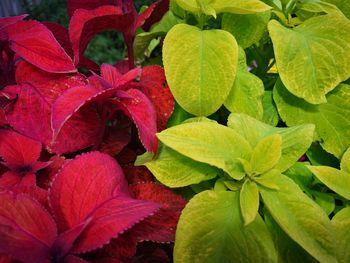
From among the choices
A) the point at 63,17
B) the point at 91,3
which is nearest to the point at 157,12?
the point at 91,3

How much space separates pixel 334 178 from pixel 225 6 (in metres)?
0.25

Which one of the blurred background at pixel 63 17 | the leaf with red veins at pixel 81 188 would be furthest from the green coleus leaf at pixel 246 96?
the blurred background at pixel 63 17

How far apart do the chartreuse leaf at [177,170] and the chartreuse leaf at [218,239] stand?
0.16ft

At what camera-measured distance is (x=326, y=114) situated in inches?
25.2

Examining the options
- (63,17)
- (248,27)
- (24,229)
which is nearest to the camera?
(24,229)

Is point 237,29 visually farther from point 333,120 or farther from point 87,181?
point 87,181

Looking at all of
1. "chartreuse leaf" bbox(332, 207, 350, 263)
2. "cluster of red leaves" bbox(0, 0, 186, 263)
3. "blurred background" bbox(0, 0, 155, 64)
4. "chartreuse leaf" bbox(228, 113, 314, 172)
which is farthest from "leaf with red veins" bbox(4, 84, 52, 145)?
"blurred background" bbox(0, 0, 155, 64)

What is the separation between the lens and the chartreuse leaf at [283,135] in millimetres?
551

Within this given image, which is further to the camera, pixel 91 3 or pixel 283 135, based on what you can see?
pixel 91 3

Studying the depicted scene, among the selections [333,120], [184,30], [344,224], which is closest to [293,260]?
[344,224]

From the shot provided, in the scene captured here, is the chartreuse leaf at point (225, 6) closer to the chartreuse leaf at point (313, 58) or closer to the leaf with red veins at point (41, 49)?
the chartreuse leaf at point (313, 58)

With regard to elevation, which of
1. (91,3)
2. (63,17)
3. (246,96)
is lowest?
(63,17)

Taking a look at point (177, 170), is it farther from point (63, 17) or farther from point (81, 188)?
point (63, 17)

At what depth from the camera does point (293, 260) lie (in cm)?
53
